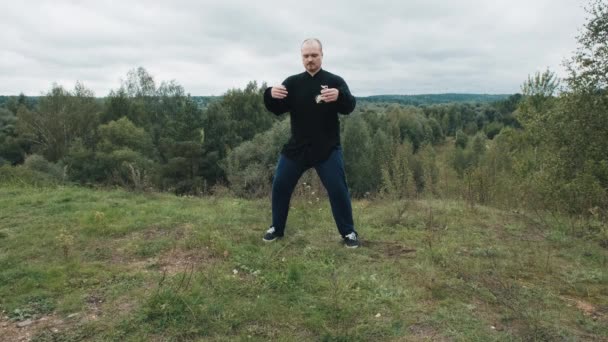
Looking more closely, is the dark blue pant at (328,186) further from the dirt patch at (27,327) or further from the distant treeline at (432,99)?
the distant treeline at (432,99)

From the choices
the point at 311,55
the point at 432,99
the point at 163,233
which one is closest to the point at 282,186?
the point at 311,55

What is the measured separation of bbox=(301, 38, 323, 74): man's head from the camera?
459cm

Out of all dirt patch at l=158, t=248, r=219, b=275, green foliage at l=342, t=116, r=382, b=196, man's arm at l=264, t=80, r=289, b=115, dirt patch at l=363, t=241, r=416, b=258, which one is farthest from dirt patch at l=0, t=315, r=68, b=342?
green foliage at l=342, t=116, r=382, b=196

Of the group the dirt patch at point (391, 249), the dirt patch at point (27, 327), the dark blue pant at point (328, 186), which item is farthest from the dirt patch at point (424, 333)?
the dirt patch at point (27, 327)

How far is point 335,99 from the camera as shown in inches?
175

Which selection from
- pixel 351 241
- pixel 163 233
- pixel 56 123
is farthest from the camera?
pixel 56 123

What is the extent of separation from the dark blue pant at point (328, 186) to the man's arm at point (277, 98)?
542 mm

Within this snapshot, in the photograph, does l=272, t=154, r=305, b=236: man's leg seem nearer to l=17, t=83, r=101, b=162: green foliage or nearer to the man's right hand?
the man's right hand

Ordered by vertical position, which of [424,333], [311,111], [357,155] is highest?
[311,111]

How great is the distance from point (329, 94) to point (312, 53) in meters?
0.53

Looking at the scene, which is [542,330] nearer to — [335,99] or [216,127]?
[335,99]

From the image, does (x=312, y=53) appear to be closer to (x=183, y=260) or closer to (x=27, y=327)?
(x=183, y=260)

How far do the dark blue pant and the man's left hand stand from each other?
0.62 m

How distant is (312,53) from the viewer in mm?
4594
